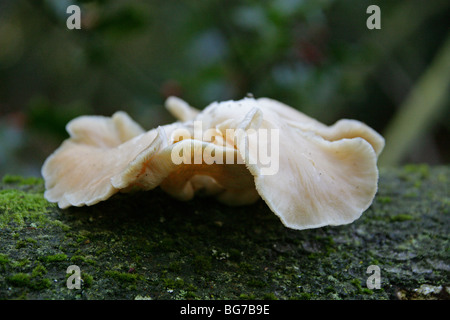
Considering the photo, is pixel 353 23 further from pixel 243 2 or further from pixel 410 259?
pixel 410 259

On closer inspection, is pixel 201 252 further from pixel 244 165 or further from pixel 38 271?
pixel 38 271

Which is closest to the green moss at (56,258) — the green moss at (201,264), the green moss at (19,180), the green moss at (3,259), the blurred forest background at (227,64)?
the green moss at (3,259)

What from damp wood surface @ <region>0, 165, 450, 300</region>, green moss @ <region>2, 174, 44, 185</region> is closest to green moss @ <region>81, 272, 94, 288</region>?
damp wood surface @ <region>0, 165, 450, 300</region>

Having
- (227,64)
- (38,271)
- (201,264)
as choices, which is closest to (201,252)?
(201,264)

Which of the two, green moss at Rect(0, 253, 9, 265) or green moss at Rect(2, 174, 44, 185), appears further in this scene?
green moss at Rect(2, 174, 44, 185)

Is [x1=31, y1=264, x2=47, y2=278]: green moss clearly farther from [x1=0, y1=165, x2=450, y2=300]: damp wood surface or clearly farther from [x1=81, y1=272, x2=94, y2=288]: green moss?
[x1=81, y1=272, x2=94, y2=288]: green moss

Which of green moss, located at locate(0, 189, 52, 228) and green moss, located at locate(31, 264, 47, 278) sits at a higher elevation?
green moss, located at locate(0, 189, 52, 228)

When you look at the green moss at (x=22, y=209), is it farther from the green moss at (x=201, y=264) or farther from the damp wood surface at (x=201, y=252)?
the green moss at (x=201, y=264)
